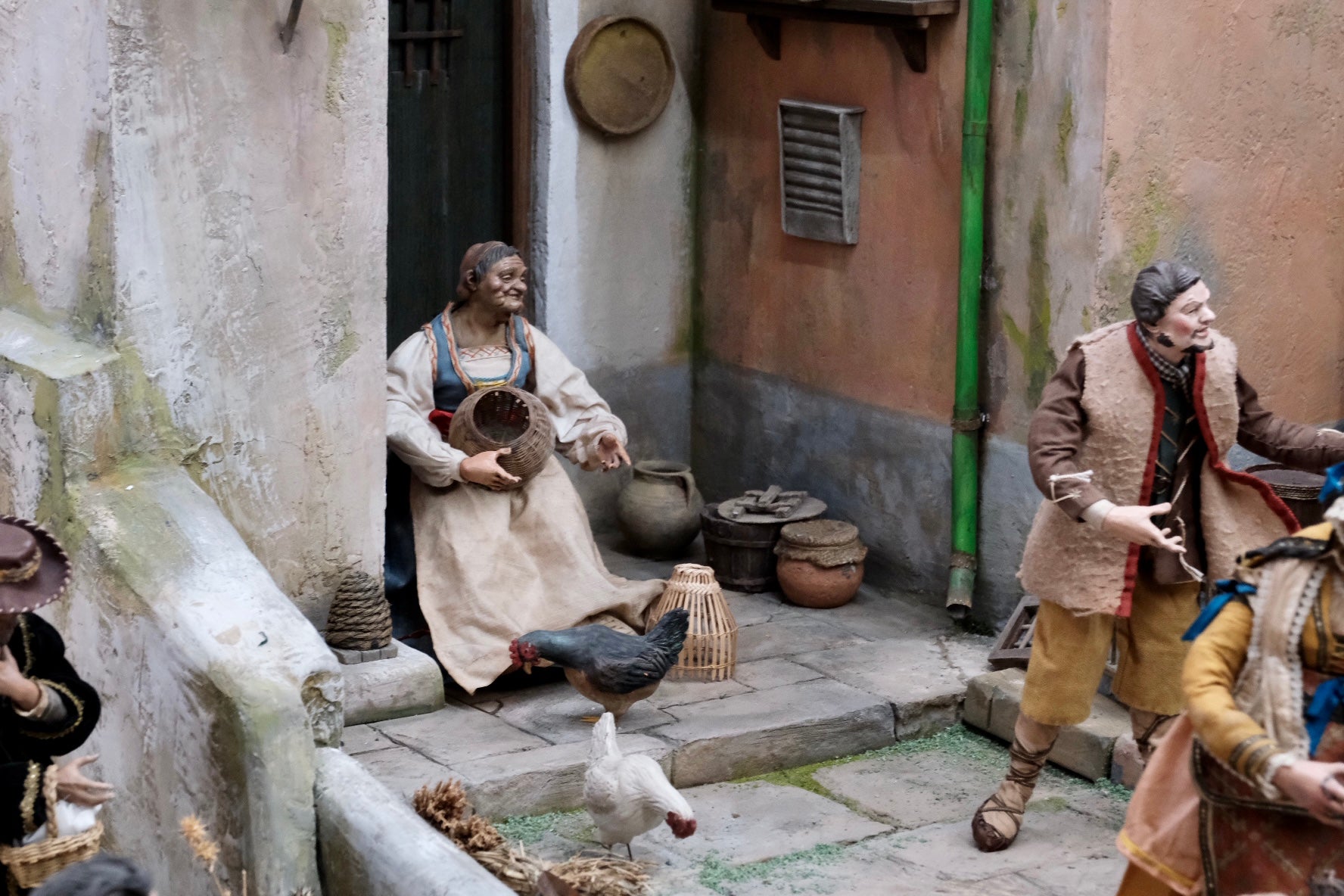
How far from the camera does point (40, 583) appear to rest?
4.14 meters

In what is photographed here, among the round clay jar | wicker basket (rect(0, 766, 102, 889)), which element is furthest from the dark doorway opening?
wicker basket (rect(0, 766, 102, 889))

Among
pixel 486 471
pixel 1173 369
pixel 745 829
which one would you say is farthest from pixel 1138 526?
pixel 486 471

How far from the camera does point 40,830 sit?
168 inches

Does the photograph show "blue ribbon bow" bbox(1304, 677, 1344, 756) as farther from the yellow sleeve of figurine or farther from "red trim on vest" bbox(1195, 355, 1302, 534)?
"red trim on vest" bbox(1195, 355, 1302, 534)

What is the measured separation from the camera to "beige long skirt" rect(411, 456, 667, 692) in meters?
A: 6.55

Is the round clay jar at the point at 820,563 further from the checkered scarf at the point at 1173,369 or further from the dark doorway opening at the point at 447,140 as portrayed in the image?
the checkered scarf at the point at 1173,369

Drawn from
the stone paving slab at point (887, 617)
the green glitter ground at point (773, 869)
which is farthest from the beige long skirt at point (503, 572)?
the green glitter ground at point (773, 869)

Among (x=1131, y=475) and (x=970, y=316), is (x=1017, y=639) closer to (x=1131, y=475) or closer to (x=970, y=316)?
(x=970, y=316)

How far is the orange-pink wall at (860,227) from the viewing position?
24.1 ft

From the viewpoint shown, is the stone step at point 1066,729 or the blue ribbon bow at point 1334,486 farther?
the stone step at point 1066,729

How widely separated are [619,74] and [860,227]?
129cm

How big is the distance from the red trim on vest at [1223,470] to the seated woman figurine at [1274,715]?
4.46 feet

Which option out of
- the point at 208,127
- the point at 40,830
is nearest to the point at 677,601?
the point at 208,127

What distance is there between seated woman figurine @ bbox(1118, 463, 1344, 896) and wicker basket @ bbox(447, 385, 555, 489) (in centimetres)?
323
